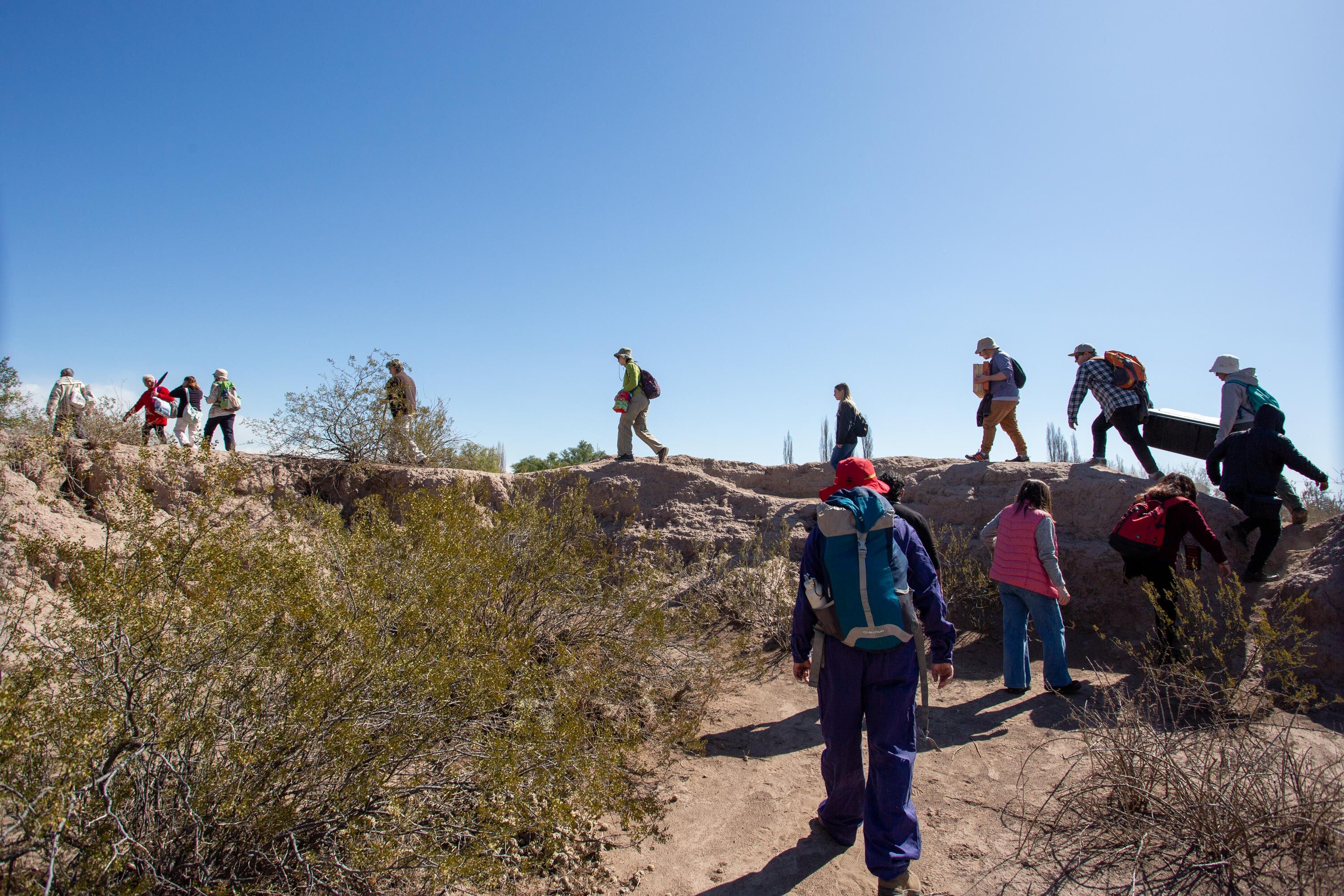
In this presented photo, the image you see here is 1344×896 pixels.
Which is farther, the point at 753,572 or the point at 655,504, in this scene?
the point at 655,504

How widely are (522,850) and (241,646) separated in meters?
1.36

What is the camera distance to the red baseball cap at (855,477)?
284 centimetres

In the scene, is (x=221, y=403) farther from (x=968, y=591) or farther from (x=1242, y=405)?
(x=1242, y=405)

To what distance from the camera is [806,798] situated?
134 inches

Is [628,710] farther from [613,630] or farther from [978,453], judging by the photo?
[978,453]

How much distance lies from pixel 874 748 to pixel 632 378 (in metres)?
5.65

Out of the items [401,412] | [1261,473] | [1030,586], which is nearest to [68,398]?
[401,412]

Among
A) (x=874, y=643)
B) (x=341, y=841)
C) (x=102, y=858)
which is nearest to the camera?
(x=102, y=858)

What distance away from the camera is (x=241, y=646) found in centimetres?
224

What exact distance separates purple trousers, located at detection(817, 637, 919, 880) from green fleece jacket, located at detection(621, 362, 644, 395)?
533 cm

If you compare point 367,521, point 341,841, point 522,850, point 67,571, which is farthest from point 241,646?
point 367,521

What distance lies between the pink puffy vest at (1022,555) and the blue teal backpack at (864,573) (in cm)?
212

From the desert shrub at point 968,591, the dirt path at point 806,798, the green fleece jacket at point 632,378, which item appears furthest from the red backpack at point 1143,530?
the green fleece jacket at point 632,378

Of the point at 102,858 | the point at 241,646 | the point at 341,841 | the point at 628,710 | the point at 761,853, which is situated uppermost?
the point at 241,646
